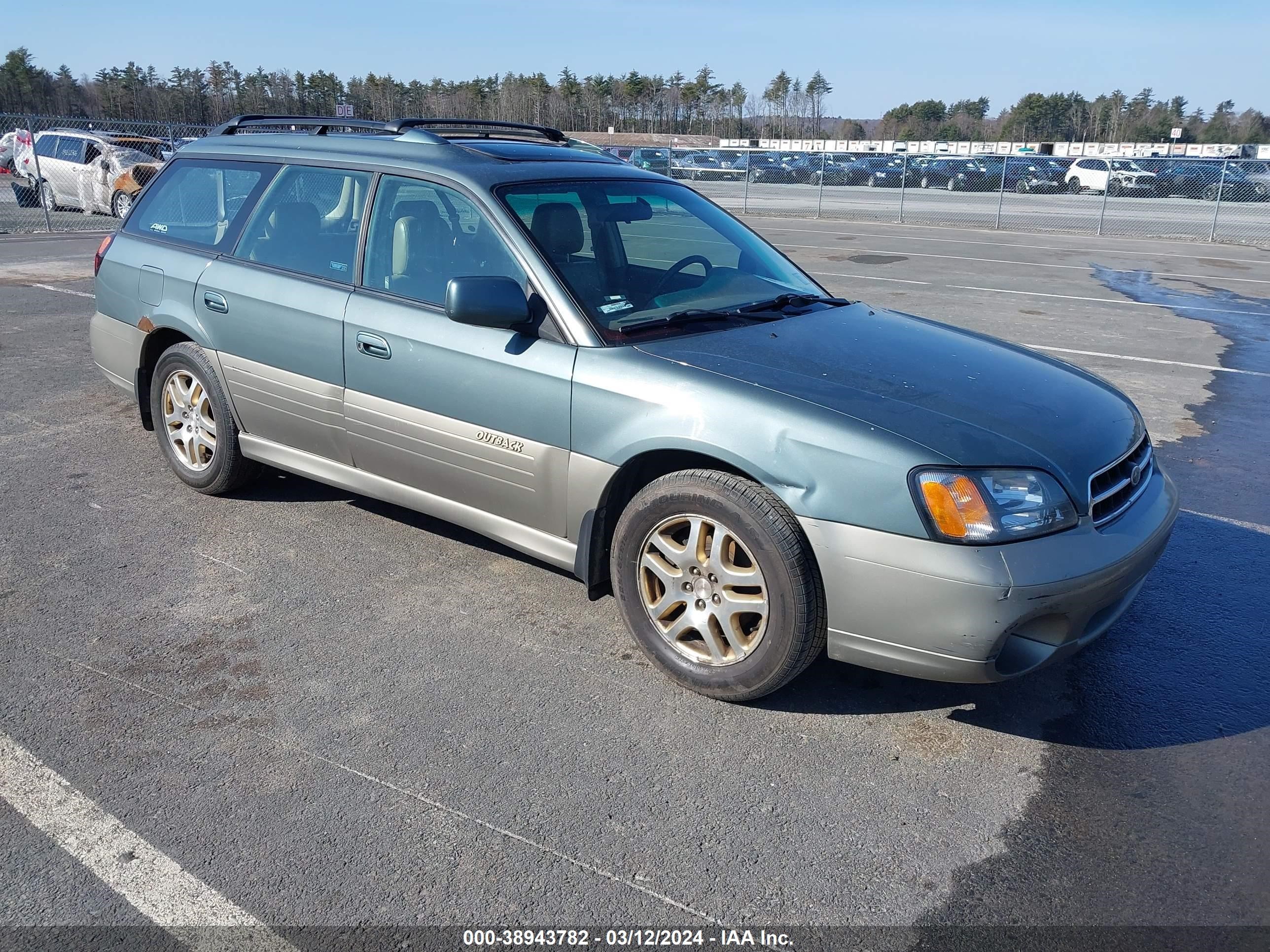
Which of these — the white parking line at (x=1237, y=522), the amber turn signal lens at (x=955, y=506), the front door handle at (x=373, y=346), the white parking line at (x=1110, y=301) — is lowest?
the white parking line at (x=1237, y=522)

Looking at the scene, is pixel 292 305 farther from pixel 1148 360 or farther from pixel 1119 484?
pixel 1148 360

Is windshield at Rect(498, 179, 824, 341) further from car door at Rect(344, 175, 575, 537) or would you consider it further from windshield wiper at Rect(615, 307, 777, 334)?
car door at Rect(344, 175, 575, 537)

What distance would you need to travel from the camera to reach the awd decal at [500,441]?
3.77 m

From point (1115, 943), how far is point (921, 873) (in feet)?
1.51

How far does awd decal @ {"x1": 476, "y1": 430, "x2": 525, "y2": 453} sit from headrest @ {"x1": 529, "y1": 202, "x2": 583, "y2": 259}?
70cm

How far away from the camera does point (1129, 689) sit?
140 inches

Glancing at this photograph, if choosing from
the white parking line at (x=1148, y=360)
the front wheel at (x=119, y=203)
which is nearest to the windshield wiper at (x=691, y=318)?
the white parking line at (x=1148, y=360)

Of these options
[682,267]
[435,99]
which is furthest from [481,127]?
[435,99]

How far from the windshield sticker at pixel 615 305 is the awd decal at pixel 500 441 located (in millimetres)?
573

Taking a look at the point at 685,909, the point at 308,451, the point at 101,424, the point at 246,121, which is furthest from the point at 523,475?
the point at 101,424

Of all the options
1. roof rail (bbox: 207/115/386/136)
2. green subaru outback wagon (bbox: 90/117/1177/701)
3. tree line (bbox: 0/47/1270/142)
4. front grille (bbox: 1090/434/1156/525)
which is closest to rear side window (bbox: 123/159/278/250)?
green subaru outback wagon (bbox: 90/117/1177/701)

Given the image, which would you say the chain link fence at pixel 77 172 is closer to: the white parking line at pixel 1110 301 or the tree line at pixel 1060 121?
the white parking line at pixel 1110 301

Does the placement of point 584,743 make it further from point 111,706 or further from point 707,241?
point 707,241

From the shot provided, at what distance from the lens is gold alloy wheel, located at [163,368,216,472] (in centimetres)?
506
